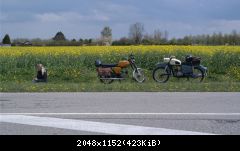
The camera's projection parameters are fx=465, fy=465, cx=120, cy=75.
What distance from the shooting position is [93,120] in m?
8.12

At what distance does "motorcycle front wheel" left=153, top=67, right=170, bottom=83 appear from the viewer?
17.8m

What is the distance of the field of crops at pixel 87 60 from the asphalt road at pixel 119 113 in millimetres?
7626

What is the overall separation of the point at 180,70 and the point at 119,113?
955 cm

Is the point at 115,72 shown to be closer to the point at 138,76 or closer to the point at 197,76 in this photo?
the point at 138,76

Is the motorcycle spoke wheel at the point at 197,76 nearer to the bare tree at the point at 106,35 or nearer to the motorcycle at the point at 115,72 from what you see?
the motorcycle at the point at 115,72

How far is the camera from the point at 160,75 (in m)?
18.1

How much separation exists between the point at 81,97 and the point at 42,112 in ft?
8.52

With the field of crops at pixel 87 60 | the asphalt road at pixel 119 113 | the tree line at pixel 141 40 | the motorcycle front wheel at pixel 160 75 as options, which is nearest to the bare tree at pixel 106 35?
the tree line at pixel 141 40

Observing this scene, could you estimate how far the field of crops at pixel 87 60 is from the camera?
19.9 metres

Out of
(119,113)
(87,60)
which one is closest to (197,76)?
(87,60)

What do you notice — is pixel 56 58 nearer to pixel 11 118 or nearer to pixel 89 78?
pixel 89 78

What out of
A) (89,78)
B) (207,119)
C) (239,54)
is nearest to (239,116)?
(207,119)

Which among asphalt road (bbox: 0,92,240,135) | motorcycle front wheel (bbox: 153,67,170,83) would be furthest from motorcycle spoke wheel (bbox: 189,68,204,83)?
asphalt road (bbox: 0,92,240,135)

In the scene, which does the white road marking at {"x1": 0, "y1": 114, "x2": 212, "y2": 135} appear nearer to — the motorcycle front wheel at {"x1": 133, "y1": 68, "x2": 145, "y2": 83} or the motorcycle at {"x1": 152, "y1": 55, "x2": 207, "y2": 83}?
the motorcycle front wheel at {"x1": 133, "y1": 68, "x2": 145, "y2": 83}
